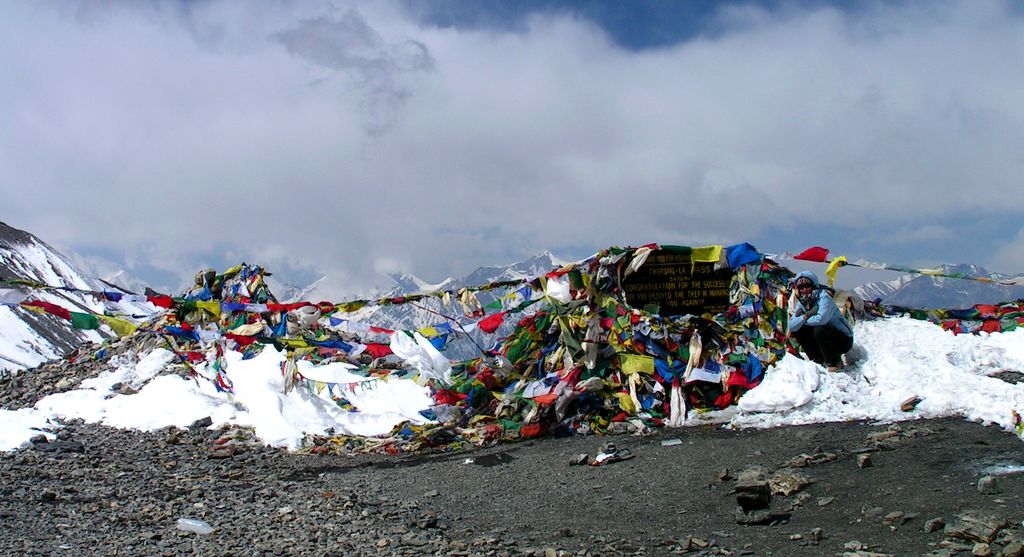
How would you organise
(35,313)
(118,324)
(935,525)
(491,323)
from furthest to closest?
(35,313), (118,324), (491,323), (935,525)

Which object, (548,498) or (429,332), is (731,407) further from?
(429,332)

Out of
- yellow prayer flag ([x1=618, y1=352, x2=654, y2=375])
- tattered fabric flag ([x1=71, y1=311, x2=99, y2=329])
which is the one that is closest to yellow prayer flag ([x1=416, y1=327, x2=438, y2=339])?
yellow prayer flag ([x1=618, y1=352, x2=654, y2=375])

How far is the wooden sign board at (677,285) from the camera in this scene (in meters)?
13.4

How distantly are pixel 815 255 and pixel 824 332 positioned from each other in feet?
4.94

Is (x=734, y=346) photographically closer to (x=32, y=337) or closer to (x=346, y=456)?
(x=346, y=456)

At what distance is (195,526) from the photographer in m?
7.57

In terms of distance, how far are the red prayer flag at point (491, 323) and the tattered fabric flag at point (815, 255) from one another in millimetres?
4716

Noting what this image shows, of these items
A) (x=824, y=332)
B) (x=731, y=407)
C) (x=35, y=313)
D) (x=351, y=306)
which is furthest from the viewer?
(x=35, y=313)

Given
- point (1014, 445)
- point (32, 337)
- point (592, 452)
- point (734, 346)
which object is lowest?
point (1014, 445)

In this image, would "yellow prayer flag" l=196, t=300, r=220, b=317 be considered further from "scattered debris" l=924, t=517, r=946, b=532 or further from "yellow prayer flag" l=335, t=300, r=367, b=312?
"scattered debris" l=924, t=517, r=946, b=532

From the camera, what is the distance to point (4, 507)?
A: 824cm

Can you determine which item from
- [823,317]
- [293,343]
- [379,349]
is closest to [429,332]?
[379,349]

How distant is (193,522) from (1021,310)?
13046 millimetres

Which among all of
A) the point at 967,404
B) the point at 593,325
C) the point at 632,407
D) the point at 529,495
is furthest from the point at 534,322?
the point at 967,404
